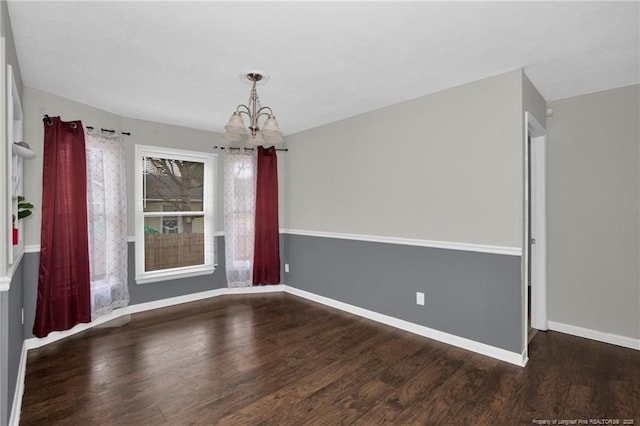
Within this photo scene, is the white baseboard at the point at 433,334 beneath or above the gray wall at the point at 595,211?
beneath

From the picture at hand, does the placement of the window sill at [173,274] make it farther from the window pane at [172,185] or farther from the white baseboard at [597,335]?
the white baseboard at [597,335]

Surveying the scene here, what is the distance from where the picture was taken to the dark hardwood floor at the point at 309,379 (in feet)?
Answer: 6.93

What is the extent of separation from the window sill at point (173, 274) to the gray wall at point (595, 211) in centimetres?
441

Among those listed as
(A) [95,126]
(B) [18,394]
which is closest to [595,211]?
(B) [18,394]

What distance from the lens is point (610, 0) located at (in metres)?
1.84

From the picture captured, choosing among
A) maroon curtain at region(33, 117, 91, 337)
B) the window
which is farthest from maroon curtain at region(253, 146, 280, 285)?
maroon curtain at region(33, 117, 91, 337)

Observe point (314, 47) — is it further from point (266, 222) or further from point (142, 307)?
point (142, 307)

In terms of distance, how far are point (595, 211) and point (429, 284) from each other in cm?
180

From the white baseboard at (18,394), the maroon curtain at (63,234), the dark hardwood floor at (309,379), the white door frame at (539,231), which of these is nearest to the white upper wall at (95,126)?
the maroon curtain at (63,234)

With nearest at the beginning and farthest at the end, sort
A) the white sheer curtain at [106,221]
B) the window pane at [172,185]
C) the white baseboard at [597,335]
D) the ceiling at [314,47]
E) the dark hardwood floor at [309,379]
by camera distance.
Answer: the ceiling at [314,47] → the dark hardwood floor at [309,379] → the white baseboard at [597,335] → the white sheer curtain at [106,221] → the window pane at [172,185]

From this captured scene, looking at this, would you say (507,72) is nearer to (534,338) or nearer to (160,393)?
(534,338)

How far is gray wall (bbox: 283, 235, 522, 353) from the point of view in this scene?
2850 mm

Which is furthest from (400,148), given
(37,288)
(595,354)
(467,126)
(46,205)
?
(37,288)

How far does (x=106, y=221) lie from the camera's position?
12.3 feet
